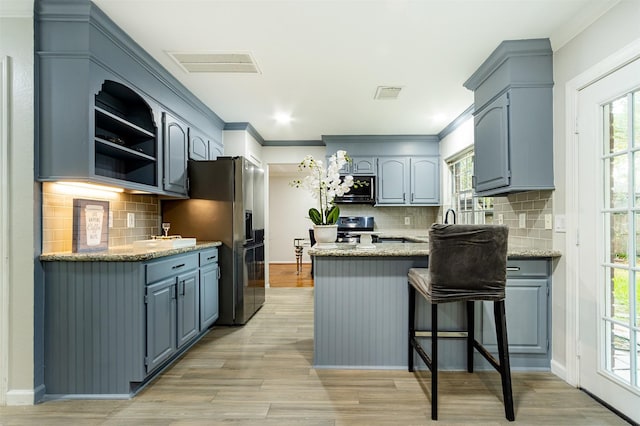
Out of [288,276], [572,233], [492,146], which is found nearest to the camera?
[572,233]

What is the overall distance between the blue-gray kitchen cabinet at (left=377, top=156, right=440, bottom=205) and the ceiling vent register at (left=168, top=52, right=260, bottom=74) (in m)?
2.96

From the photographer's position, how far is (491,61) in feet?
8.82

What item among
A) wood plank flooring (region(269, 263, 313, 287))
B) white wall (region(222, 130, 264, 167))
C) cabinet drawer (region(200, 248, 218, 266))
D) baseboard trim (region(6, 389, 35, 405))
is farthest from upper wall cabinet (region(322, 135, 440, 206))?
baseboard trim (region(6, 389, 35, 405))

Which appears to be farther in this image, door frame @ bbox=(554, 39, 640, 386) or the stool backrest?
door frame @ bbox=(554, 39, 640, 386)

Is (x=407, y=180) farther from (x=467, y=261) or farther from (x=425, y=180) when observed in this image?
(x=467, y=261)

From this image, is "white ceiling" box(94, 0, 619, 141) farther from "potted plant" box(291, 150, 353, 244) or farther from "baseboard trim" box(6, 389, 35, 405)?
"baseboard trim" box(6, 389, 35, 405)

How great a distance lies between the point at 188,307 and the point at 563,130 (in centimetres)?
316

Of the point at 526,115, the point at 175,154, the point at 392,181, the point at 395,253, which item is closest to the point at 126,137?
the point at 175,154

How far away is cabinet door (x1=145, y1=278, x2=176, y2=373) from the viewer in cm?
218

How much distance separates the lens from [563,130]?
2.33 m

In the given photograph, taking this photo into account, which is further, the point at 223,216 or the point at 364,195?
the point at 364,195

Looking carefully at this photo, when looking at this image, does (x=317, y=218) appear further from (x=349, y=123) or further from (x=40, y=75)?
(x=349, y=123)

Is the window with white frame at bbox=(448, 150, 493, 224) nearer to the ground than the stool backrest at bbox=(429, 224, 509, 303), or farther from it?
farther from it

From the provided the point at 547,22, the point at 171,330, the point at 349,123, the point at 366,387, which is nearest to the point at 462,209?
the point at 349,123
